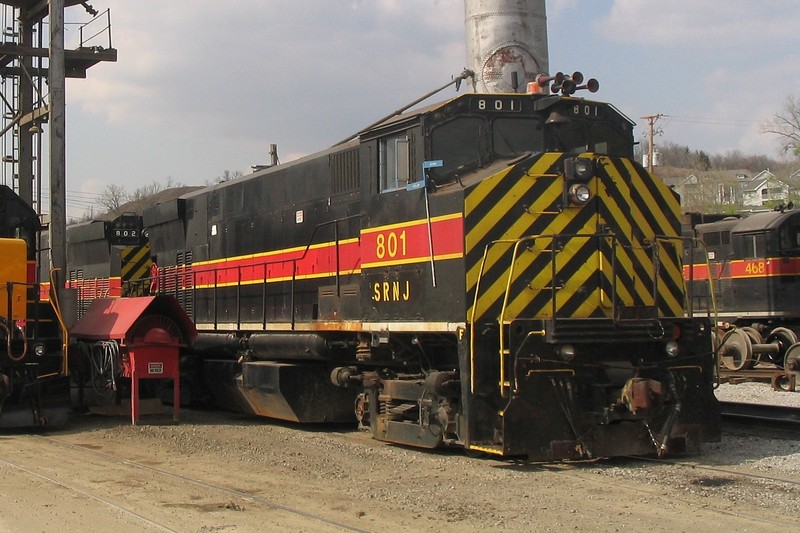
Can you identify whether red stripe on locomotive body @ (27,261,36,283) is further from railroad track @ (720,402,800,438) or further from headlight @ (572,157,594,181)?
railroad track @ (720,402,800,438)

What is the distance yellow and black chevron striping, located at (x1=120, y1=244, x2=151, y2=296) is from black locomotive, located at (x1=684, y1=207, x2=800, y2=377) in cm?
1049

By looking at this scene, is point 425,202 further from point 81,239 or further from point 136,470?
point 81,239

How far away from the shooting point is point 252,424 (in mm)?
11531

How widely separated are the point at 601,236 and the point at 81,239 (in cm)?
1142

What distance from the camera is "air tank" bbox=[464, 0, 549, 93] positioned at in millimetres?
19828

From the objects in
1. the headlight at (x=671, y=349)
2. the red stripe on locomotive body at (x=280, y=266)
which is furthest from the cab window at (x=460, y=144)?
the headlight at (x=671, y=349)

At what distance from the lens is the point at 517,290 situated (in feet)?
26.0

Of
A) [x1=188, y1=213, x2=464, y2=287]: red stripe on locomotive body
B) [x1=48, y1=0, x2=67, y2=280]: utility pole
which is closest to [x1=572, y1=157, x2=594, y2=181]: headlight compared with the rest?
[x1=188, y1=213, x2=464, y2=287]: red stripe on locomotive body

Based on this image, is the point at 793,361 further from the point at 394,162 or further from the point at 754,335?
the point at 394,162

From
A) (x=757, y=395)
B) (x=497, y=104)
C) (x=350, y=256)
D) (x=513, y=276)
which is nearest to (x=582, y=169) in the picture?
(x=497, y=104)

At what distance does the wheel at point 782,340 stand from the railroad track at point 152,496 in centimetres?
1344

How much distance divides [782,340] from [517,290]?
39.4 feet

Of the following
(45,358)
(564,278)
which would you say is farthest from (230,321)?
(564,278)

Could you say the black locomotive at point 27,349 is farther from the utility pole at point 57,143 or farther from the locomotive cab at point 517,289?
the locomotive cab at point 517,289
